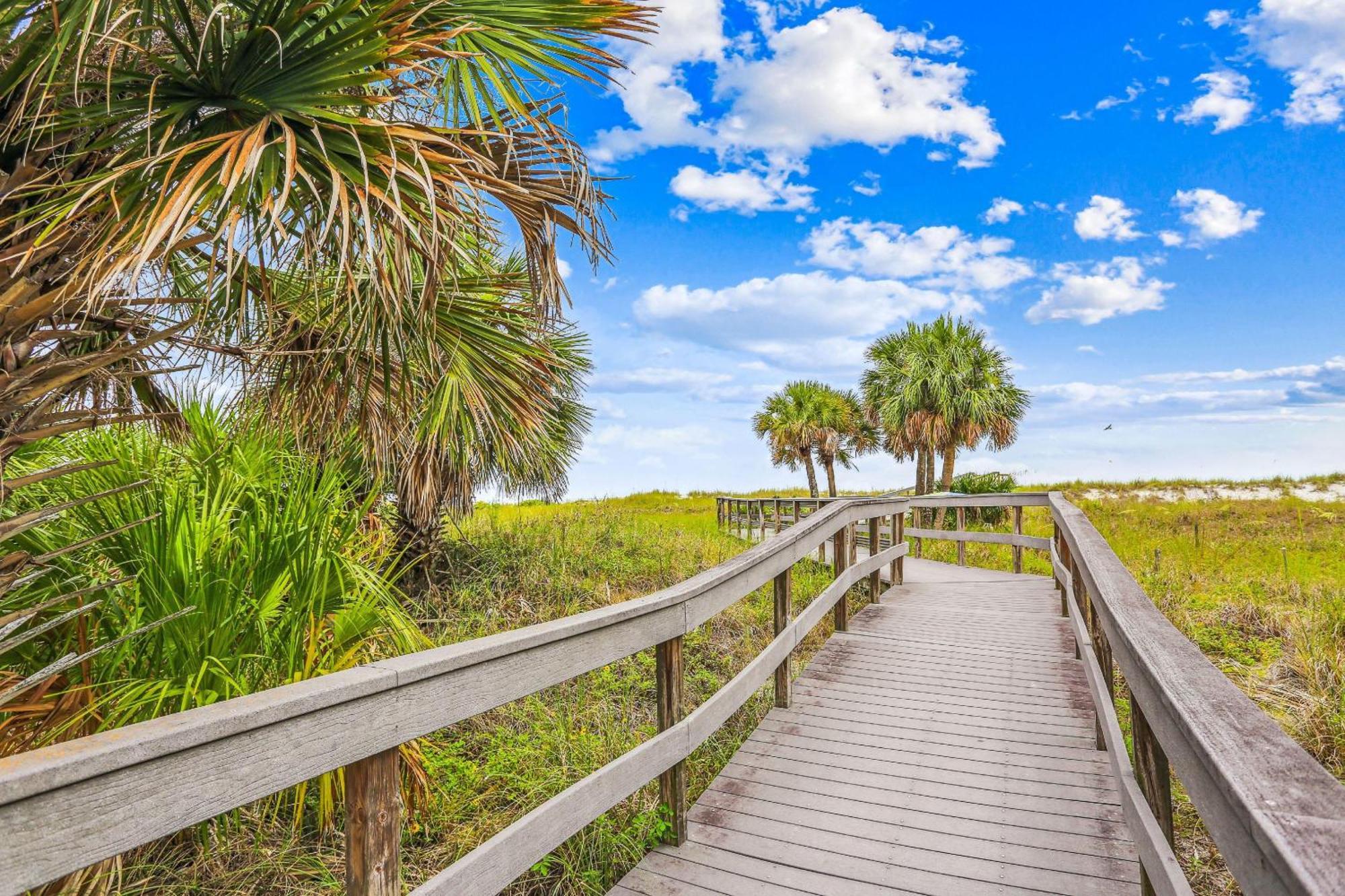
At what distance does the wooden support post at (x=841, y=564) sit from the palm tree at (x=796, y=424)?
75.7ft

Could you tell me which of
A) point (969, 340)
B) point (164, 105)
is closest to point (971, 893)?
point (164, 105)

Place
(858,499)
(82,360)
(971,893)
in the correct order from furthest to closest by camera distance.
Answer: (858,499), (971,893), (82,360)

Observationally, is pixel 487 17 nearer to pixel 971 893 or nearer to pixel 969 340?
pixel 971 893

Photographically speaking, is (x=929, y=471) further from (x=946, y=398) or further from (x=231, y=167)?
(x=231, y=167)

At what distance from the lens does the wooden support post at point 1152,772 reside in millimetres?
2326

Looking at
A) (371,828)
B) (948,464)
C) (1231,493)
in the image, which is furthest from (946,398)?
(371,828)

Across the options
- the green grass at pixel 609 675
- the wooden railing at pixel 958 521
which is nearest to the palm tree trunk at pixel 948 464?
the wooden railing at pixel 958 521

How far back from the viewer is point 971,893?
2.92 metres

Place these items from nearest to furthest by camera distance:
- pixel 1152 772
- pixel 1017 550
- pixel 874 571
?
pixel 1152 772, pixel 874 571, pixel 1017 550

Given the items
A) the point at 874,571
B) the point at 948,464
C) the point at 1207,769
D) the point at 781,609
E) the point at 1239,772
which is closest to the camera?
the point at 1239,772

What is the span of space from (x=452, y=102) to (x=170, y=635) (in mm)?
3007

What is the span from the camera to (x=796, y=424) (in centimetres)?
2941

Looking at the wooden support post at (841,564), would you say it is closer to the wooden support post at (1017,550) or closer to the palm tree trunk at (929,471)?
the wooden support post at (1017,550)

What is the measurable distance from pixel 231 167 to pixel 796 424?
1075 inches
